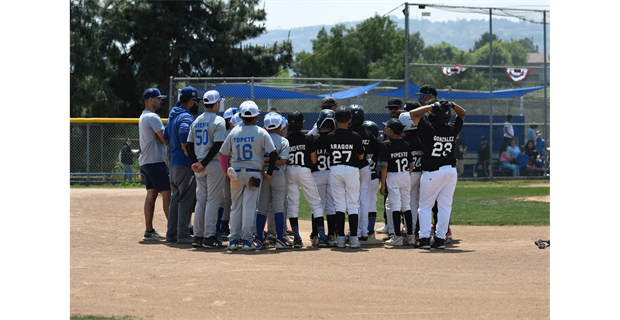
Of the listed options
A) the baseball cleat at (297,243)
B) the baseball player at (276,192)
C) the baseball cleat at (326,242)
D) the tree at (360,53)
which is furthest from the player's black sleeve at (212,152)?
the tree at (360,53)

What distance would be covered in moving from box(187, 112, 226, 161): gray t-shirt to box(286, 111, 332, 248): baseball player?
0.93 m

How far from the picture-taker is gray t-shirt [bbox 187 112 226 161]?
7.89 m

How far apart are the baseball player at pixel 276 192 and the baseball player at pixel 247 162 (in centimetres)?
23

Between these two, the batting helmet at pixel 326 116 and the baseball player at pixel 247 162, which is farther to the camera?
the batting helmet at pixel 326 116

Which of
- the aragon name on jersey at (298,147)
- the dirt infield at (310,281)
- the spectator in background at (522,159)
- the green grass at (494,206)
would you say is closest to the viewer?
the dirt infield at (310,281)

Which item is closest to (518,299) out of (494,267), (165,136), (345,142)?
(494,267)

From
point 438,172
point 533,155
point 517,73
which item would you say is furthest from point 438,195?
point 517,73

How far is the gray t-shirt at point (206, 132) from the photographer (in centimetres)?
789

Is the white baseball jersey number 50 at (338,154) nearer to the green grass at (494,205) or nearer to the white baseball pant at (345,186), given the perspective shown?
the white baseball pant at (345,186)

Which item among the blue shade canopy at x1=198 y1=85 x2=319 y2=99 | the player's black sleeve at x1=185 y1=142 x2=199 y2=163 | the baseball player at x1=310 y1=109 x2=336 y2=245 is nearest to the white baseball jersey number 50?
the baseball player at x1=310 y1=109 x2=336 y2=245

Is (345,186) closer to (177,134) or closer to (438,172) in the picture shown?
(438,172)

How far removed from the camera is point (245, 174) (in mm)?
7609

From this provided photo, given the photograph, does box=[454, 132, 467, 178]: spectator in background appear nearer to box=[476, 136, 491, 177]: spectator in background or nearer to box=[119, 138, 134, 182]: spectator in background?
box=[476, 136, 491, 177]: spectator in background

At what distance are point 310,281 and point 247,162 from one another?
7.82 ft
